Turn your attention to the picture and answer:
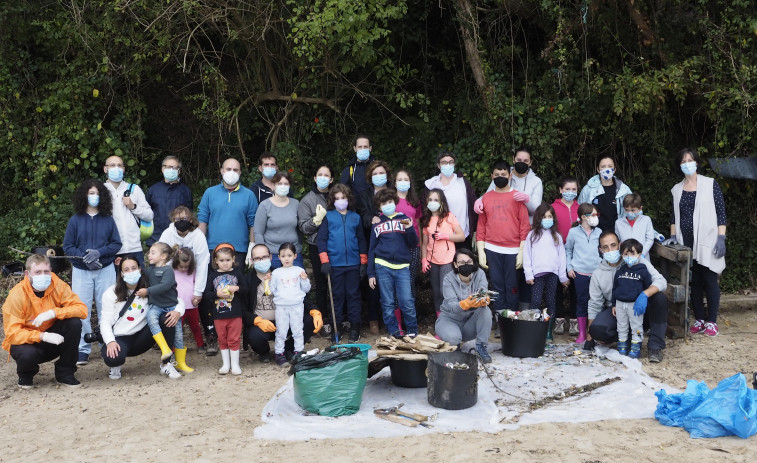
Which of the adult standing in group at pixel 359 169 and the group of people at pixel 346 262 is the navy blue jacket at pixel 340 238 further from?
the adult standing in group at pixel 359 169

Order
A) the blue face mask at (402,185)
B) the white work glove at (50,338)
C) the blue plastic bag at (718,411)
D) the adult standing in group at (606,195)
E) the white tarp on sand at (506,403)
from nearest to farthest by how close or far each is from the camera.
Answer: the blue plastic bag at (718,411)
the white tarp on sand at (506,403)
the white work glove at (50,338)
the blue face mask at (402,185)
the adult standing in group at (606,195)

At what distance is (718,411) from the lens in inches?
193

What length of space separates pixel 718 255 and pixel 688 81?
2104 millimetres

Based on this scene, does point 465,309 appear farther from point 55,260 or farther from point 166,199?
point 55,260

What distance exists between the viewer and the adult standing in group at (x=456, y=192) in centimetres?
766

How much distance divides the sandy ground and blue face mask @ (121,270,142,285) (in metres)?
0.83

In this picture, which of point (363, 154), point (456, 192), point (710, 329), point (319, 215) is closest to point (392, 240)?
point (319, 215)

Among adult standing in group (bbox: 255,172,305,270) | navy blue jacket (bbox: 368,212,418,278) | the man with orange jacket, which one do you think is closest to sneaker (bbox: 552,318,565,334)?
navy blue jacket (bbox: 368,212,418,278)

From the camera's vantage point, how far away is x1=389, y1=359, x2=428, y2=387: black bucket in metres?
5.82

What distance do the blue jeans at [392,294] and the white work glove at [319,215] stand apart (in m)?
0.72

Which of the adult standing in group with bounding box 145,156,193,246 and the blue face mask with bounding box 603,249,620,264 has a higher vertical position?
the adult standing in group with bounding box 145,156,193,246

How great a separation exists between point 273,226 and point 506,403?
293cm

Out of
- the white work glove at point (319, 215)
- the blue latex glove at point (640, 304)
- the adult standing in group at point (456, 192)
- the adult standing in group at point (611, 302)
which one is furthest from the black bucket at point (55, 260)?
the blue latex glove at point (640, 304)

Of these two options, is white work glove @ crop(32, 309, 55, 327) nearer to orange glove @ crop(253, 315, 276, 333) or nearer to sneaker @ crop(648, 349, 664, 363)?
orange glove @ crop(253, 315, 276, 333)
